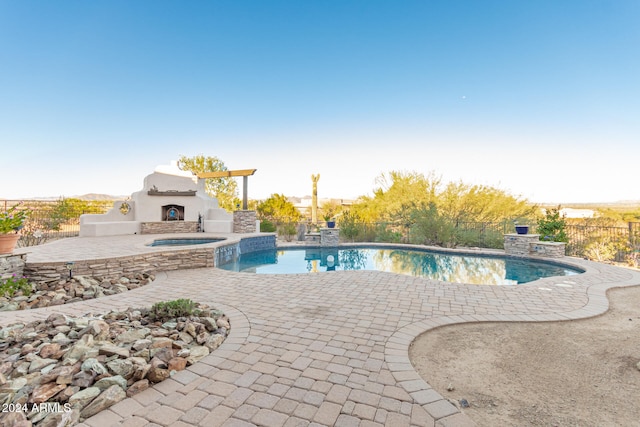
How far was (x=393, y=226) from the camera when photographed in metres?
14.0

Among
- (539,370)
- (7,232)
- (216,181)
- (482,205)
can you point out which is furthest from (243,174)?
(539,370)

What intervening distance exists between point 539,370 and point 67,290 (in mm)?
6828

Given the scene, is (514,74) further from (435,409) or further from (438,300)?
(435,409)

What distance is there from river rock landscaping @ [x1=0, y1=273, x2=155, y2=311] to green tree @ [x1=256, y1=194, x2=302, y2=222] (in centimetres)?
1261

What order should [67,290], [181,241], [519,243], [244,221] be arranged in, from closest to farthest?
[67,290]
[519,243]
[181,241]
[244,221]

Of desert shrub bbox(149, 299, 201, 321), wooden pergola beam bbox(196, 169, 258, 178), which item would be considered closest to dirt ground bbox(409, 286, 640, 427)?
desert shrub bbox(149, 299, 201, 321)

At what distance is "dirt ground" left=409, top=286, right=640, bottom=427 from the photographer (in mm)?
1938

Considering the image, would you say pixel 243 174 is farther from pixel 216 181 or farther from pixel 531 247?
pixel 531 247

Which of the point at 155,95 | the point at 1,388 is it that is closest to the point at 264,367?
the point at 1,388

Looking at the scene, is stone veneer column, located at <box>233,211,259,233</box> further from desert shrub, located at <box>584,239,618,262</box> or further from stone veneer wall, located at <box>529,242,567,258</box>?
desert shrub, located at <box>584,239,618,262</box>

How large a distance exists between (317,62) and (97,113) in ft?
37.8

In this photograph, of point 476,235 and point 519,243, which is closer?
point 519,243

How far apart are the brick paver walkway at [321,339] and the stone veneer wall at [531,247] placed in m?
2.63

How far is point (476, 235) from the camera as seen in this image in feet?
38.8
